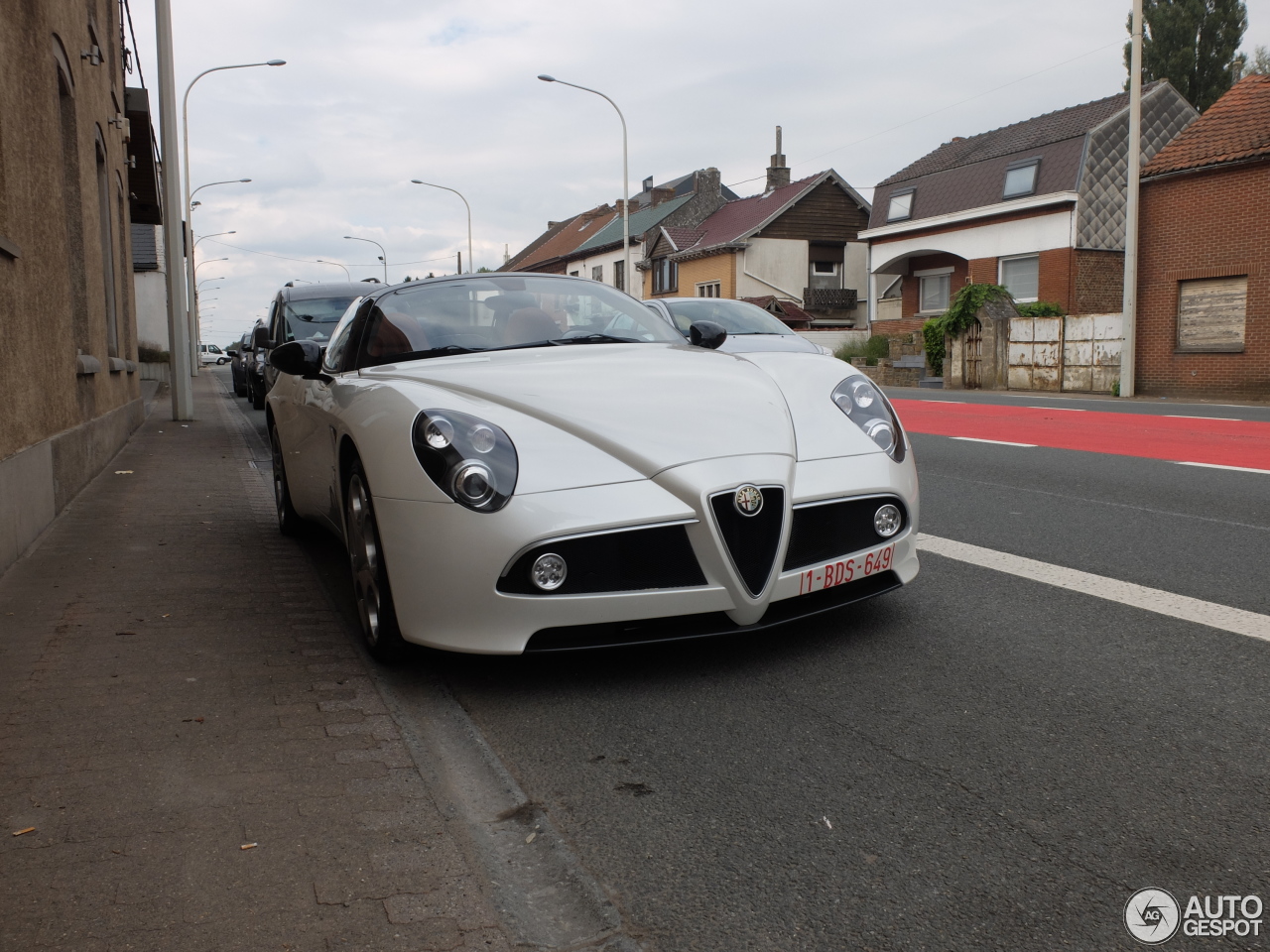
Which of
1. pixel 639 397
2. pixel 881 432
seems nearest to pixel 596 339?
pixel 639 397

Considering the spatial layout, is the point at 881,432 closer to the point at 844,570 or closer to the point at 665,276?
the point at 844,570

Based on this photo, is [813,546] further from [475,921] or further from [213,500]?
[213,500]

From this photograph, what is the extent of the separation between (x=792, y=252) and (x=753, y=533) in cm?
4591

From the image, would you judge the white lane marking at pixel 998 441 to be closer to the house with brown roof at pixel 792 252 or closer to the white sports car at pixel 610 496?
the white sports car at pixel 610 496

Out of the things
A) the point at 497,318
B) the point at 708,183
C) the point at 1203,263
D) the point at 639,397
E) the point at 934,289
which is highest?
the point at 708,183

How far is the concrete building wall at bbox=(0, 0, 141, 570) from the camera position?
6.24 meters

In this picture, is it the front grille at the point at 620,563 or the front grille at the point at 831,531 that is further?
the front grille at the point at 831,531

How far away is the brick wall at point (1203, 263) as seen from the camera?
21.5 metres

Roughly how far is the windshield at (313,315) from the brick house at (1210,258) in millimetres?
16869

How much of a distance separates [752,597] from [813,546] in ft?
1.05

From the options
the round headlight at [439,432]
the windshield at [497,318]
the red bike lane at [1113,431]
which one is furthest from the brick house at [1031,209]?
the round headlight at [439,432]

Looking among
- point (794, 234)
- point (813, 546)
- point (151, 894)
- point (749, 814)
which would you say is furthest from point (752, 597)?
point (794, 234)

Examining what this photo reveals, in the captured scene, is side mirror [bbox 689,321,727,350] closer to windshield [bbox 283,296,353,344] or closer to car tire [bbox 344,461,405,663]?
car tire [bbox 344,461,405,663]

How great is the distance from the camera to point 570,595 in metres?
3.36
